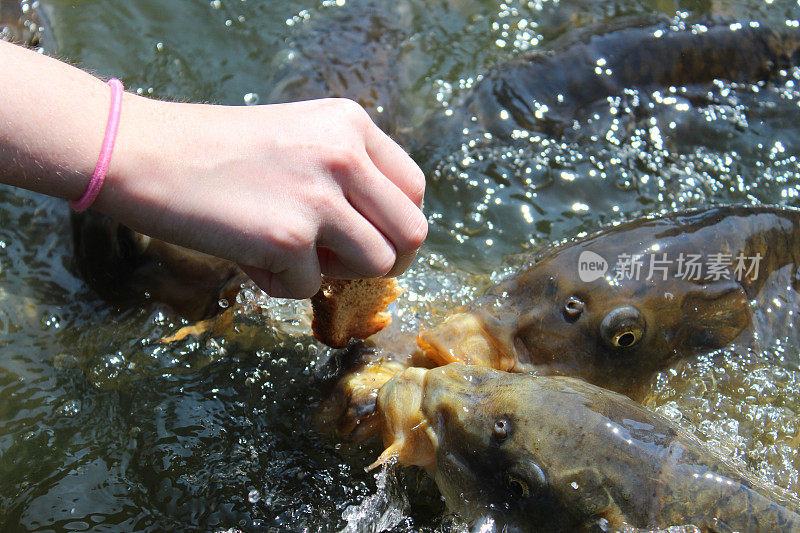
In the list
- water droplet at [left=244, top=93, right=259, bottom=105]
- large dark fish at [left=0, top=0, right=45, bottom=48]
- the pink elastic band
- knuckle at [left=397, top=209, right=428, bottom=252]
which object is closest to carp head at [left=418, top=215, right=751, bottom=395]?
knuckle at [left=397, top=209, right=428, bottom=252]

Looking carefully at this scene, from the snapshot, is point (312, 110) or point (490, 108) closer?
point (312, 110)

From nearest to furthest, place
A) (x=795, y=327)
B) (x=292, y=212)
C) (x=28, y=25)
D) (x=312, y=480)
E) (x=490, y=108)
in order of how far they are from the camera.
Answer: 1. (x=292, y=212)
2. (x=312, y=480)
3. (x=795, y=327)
4. (x=28, y=25)
5. (x=490, y=108)

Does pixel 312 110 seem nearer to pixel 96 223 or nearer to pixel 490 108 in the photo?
pixel 96 223

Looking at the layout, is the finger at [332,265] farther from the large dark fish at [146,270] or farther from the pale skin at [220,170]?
the large dark fish at [146,270]

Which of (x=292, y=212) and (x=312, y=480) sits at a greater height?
(x=292, y=212)

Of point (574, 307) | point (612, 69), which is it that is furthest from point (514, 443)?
point (612, 69)

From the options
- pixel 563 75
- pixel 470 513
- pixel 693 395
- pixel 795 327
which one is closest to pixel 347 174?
pixel 470 513

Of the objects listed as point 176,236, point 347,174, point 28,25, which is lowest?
point 28,25
